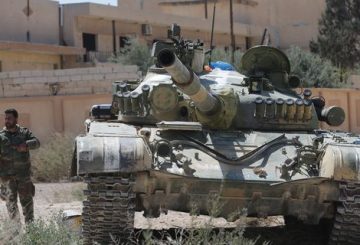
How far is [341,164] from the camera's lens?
21.8 ft

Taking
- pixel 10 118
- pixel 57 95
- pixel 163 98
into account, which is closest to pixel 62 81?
pixel 57 95

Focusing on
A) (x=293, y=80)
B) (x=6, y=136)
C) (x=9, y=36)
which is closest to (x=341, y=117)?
(x=293, y=80)

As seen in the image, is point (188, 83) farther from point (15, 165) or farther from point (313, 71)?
point (313, 71)

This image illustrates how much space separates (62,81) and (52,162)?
439 centimetres

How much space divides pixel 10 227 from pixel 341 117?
438 centimetres

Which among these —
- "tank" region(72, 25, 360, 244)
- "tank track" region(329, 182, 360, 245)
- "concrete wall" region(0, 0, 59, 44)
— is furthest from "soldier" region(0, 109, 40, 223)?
"concrete wall" region(0, 0, 59, 44)

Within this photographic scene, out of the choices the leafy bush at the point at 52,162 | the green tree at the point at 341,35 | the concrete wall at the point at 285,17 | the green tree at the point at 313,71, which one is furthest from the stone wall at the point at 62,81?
the concrete wall at the point at 285,17

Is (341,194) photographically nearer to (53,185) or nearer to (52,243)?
(52,243)

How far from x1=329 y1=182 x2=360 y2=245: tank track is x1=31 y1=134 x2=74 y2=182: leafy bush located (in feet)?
27.4

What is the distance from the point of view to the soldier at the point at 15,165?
777 cm

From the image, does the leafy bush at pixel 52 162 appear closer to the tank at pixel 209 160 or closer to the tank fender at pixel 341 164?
the tank at pixel 209 160

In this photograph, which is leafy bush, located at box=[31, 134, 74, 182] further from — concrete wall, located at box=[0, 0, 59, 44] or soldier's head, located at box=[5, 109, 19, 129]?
concrete wall, located at box=[0, 0, 59, 44]

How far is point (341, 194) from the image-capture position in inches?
269

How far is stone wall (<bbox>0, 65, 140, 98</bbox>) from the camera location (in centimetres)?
1792
